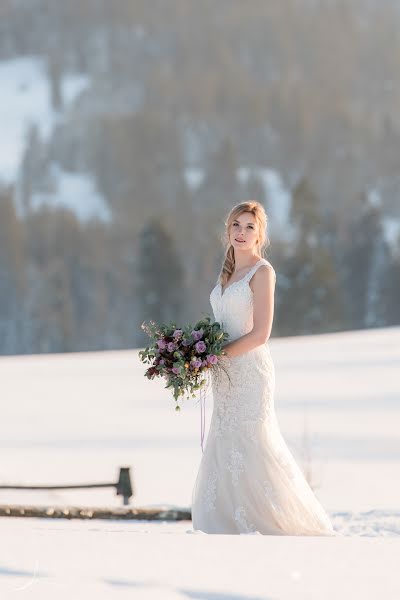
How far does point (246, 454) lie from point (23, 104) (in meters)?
179

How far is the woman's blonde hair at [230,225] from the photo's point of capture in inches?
213

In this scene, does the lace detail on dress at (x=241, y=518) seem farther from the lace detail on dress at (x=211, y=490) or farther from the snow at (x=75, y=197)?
the snow at (x=75, y=197)

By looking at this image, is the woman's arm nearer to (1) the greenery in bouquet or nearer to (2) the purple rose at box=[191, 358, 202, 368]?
(1) the greenery in bouquet

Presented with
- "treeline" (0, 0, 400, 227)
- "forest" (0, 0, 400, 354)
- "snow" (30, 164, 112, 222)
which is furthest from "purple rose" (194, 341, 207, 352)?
"snow" (30, 164, 112, 222)

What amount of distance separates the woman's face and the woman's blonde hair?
21 millimetres

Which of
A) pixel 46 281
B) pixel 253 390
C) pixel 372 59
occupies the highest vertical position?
pixel 372 59

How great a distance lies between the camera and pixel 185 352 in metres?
5.32

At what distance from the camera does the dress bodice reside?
17.8 ft

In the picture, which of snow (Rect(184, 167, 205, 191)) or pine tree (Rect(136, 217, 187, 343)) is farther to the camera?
snow (Rect(184, 167, 205, 191))

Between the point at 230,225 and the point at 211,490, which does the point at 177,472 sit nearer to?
the point at 211,490

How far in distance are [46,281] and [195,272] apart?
15255 mm

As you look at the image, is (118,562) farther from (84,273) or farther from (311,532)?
(84,273)

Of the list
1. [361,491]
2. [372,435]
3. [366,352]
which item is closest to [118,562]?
[361,491]

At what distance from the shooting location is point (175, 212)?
13288 cm
